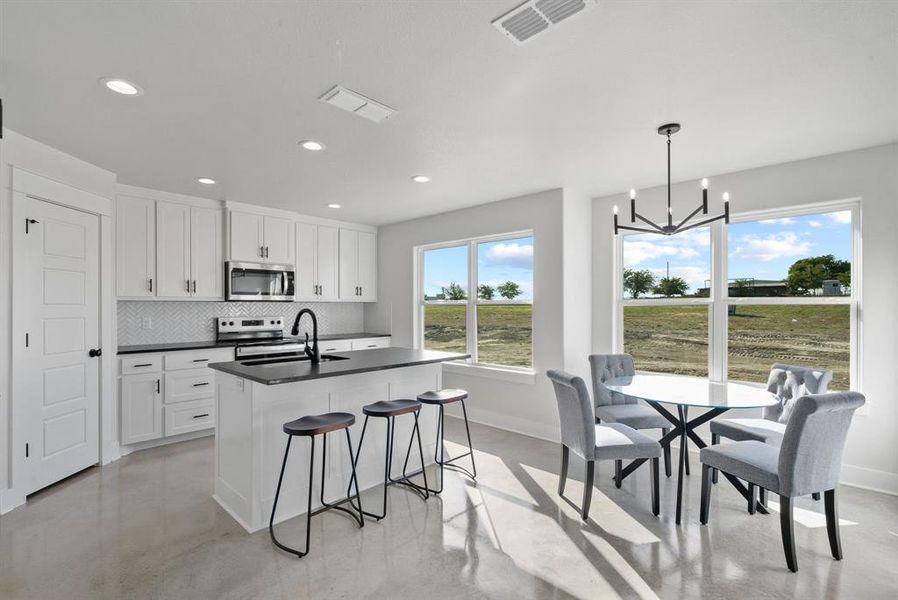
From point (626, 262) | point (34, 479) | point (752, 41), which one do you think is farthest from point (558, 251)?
point (34, 479)

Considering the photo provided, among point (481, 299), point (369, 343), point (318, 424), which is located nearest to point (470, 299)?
point (481, 299)

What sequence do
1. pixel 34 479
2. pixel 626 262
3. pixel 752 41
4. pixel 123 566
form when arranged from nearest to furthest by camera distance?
pixel 752 41, pixel 123 566, pixel 34 479, pixel 626 262

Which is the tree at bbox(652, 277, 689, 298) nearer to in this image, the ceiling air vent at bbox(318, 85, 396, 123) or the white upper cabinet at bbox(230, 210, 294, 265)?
the ceiling air vent at bbox(318, 85, 396, 123)

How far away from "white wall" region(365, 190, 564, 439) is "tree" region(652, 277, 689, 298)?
1.01m

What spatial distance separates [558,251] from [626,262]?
0.81 meters

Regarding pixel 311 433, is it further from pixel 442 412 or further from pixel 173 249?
pixel 173 249

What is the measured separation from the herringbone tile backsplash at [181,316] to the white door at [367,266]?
657 millimetres

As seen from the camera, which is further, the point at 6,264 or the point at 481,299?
the point at 481,299

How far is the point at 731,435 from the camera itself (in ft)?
10.6

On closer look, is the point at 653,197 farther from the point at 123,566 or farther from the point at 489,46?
the point at 123,566

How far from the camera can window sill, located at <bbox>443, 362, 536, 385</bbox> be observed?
4.66 meters

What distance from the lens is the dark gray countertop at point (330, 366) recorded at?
257 cm

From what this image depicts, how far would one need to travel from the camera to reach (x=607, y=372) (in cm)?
383

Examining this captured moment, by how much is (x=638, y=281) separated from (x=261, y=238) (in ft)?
13.9
